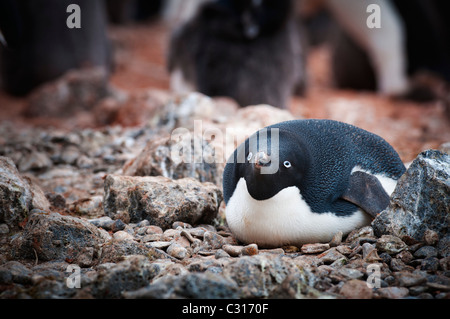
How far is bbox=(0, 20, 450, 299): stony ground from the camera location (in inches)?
76.2

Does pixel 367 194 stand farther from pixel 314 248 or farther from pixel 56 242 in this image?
pixel 56 242

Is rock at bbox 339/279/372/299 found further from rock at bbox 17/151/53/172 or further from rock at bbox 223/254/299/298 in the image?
rock at bbox 17/151/53/172

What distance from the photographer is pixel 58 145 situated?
429cm

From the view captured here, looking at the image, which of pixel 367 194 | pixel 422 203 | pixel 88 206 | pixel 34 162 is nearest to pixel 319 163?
pixel 367 194

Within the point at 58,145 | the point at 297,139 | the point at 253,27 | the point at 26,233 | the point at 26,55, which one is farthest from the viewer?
the point at 26,55

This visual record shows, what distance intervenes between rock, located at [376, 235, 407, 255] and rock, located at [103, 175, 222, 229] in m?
0.94

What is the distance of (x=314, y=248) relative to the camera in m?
2.46

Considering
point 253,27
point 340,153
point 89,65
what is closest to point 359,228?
point 340,153

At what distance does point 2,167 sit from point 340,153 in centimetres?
165

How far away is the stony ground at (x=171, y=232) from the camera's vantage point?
1.94m

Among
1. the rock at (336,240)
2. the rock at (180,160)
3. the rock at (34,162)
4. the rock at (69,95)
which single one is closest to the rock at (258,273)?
the rock at (336,240)

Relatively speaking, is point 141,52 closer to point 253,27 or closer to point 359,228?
point 253,27

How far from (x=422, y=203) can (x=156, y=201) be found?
4.15 feet

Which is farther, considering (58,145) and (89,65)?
(89,65)
